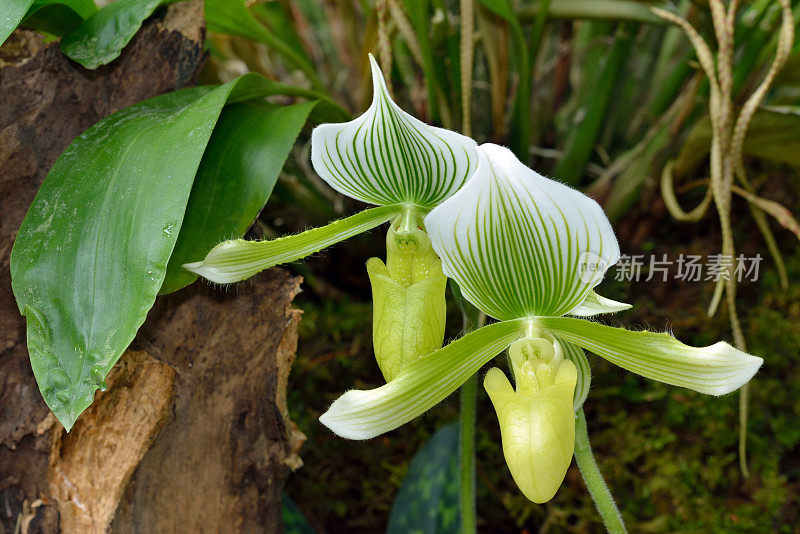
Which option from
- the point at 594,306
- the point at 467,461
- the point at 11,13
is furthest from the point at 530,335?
the point at 11,13

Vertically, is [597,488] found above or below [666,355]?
below

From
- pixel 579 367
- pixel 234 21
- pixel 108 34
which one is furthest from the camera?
pixel 234 21

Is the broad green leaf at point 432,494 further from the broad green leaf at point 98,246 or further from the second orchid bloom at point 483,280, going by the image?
the broad green leaf at point 98,246

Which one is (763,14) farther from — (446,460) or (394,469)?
(394,469)

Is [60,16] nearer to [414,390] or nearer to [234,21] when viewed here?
[234,21]

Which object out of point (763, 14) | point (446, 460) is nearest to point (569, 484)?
point (446, 460)

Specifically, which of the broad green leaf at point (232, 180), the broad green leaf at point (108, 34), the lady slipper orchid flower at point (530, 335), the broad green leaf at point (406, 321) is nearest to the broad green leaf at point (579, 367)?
the lady slipper orchid flower at point (530, 335)
